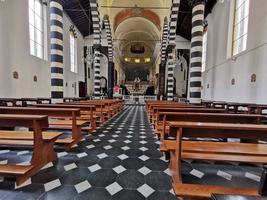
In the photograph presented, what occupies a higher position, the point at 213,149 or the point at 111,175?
the point at 213,149

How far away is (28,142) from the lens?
2482 mm

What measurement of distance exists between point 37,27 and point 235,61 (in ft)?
34.6

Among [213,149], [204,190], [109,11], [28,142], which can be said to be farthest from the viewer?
[109,11]

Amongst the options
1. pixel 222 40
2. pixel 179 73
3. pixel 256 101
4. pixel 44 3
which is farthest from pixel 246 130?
pixel 179 73

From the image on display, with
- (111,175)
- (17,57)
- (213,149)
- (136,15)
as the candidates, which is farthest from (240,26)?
(136,15)

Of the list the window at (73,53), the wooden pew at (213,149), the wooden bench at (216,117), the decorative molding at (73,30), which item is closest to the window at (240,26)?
the wooden bench at (216,117)

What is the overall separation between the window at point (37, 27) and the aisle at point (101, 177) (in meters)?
8.04

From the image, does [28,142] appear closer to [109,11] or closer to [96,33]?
[96,33]

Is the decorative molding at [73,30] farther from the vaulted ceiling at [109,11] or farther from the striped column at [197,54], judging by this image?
the striped column at [197,54]

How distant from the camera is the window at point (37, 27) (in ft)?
29.6

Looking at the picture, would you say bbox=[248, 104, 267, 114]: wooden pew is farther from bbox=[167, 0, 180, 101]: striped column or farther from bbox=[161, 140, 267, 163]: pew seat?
bbox=[167, 0, 180, 101]: striped column

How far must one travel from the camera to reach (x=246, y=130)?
186 cm

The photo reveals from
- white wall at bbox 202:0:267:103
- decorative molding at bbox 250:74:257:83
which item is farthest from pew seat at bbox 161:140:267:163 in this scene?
decorative molding at bbox 250:74:257:83

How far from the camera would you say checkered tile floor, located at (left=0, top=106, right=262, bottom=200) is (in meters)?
1.93
